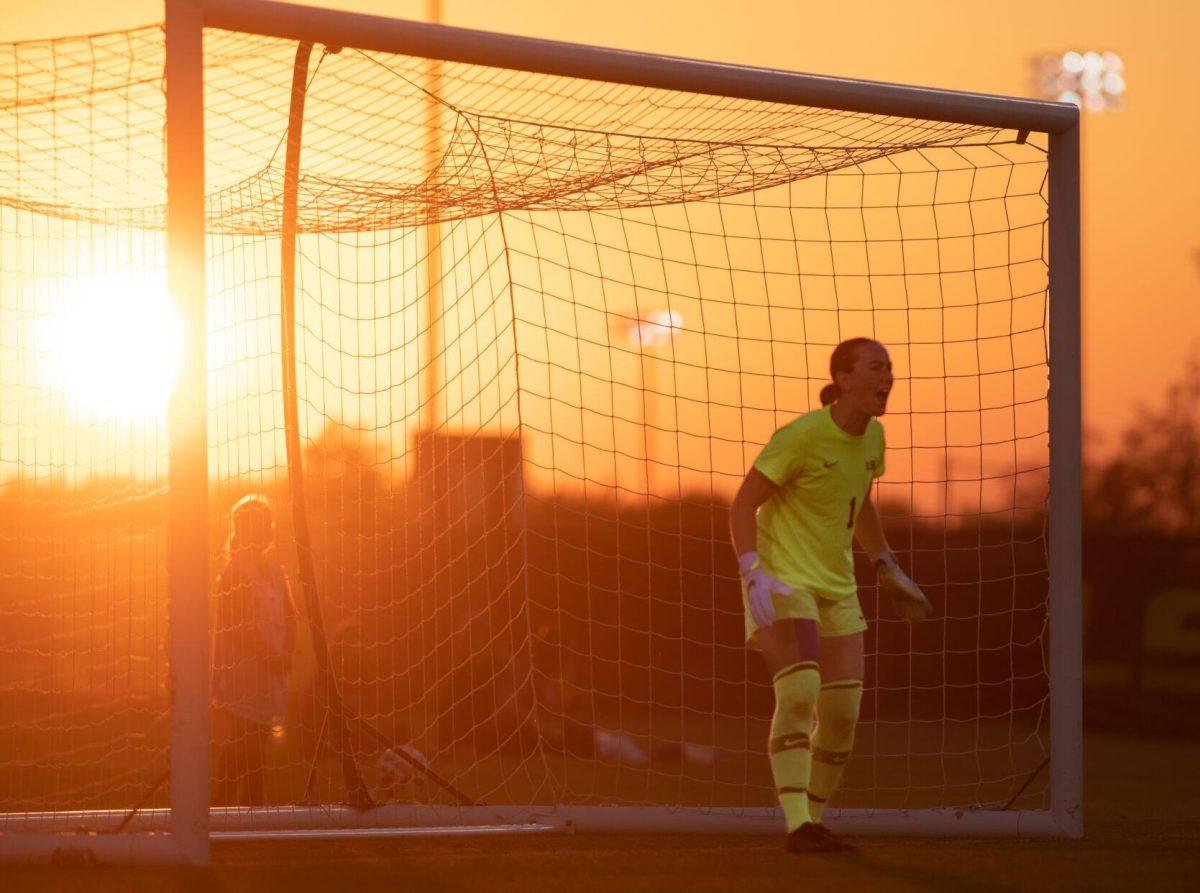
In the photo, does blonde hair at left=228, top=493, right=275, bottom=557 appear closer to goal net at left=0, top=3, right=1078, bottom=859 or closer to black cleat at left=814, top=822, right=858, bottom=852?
goal net at left=0, top=3, right=1078, bottom=859

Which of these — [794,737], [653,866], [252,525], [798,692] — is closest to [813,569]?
[798,692]

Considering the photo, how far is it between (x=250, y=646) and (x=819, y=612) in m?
3.03

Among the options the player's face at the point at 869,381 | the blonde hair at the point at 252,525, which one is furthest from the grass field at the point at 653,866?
the blonde hair at the point at 252,525

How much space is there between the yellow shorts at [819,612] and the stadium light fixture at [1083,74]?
20637 mm

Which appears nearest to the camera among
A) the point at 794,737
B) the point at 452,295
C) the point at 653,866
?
the point at 653,866

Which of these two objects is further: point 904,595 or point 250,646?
point 250,646

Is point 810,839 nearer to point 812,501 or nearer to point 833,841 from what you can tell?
point 833,841

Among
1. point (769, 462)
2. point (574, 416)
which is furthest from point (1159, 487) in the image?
point (769, 462)

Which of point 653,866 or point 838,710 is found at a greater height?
point 838,710

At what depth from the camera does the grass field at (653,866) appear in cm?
518

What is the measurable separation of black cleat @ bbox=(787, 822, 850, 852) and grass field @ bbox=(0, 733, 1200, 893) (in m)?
0.05

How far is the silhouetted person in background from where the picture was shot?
759 centimetres

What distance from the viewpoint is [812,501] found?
5.78m

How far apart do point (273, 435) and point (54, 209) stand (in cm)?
150
